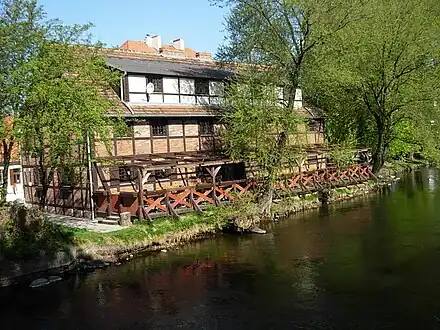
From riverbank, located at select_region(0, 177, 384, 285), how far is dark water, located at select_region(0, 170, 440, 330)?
842 millimetres

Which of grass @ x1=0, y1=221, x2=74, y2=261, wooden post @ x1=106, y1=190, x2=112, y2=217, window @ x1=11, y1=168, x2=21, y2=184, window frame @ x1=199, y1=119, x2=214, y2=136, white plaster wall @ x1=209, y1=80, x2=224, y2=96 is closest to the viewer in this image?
grass @ x1=0, y1=221, x2=74, y2=261

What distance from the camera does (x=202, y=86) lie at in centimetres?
2703

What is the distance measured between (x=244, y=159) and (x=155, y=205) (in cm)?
584

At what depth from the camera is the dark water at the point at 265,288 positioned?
439 inches

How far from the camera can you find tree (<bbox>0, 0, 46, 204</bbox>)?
15.9 metres

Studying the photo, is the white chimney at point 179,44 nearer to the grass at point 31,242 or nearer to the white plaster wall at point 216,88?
the white plaster wall at point 216,88

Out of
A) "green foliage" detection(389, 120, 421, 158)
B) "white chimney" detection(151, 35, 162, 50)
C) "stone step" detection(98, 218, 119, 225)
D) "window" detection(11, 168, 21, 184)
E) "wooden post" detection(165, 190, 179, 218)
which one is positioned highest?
"white chimney" detection(151, 35, 162, 50)

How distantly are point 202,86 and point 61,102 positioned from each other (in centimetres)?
1159

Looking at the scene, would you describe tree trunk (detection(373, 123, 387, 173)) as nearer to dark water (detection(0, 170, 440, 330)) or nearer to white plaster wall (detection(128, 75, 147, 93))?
dark water (detection(0, 170, 440, 330))

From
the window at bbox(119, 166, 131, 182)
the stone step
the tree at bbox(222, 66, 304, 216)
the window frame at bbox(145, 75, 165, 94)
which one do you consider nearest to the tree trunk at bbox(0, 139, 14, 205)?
the stone step

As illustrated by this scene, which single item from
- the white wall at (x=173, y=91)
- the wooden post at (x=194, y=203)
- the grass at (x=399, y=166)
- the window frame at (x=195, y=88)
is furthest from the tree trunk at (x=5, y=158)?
the grass at (x=399, y=166)

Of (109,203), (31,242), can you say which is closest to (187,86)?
→ (109,203)

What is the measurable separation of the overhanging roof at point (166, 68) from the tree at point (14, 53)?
5.38 meters

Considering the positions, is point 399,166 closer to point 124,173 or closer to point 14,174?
point 124,173
